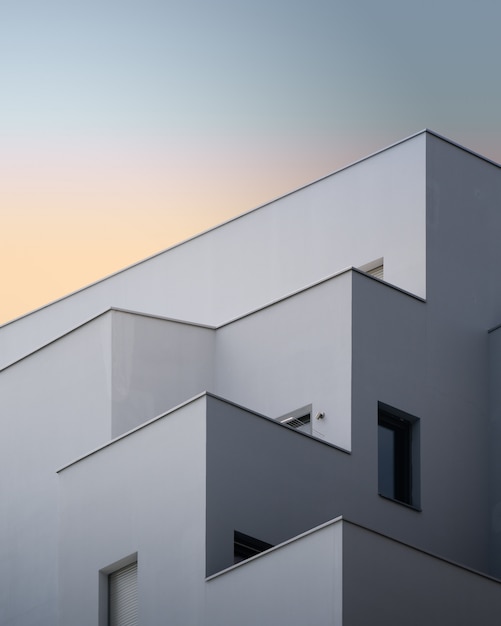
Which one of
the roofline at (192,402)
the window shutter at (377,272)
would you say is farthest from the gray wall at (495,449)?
the roofline at (192,402)

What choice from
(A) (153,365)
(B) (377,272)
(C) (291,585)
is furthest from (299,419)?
(C) (291,585)

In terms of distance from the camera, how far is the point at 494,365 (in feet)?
120

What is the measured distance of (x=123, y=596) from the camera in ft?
106

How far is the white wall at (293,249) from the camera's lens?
120 feet

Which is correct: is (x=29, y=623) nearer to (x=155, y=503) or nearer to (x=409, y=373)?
(x=155, y=503)

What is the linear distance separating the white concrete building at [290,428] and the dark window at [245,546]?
4 centimetres

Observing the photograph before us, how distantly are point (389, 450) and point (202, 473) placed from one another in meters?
4.69

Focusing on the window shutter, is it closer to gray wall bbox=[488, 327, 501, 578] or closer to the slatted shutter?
gray wall bbox=[488, 327, 501, 578]

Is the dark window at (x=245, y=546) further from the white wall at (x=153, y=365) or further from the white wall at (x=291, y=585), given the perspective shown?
the white wall at (x=153, y=365)

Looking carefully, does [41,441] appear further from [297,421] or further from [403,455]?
[403,455]

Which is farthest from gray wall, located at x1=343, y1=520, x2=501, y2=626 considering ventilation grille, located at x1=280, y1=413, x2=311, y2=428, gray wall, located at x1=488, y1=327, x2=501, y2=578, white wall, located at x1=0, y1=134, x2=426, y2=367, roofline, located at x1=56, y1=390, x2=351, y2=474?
white wall, located at x1=0, y1=134, x2=426, y2=367

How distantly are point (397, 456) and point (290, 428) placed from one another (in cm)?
277

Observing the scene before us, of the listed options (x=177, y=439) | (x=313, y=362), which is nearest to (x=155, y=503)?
(x=177, y=439)

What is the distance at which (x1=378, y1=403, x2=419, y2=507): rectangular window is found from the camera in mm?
34344
